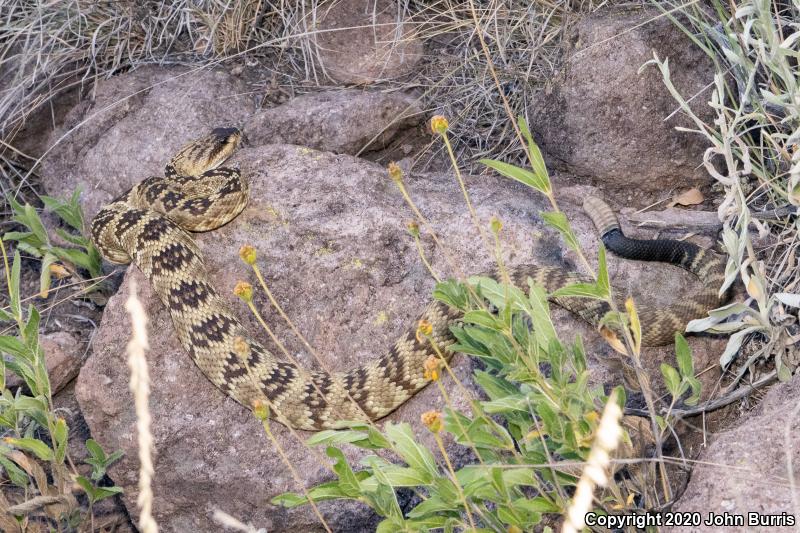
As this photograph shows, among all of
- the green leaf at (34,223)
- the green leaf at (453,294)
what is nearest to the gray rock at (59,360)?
the green leaf at (34,223)

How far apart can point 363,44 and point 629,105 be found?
8.34 feet

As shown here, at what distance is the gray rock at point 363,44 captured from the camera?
7344mm

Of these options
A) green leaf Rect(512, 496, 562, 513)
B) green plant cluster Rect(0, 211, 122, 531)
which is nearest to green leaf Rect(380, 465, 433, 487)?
green leaf Rect(512, 496, 562, 513)

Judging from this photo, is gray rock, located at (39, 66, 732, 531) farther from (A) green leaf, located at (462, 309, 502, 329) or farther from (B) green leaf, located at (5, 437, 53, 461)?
(A) green leaf, located at (462, 309, 502, 329)

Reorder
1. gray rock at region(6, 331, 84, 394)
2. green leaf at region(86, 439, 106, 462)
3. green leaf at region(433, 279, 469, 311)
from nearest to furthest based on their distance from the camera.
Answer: green leaf at region(433, 279, 469, 311) < green leaf at region(86, 439, 106, 462) < gray rock at region(6, 331, 84, 394)

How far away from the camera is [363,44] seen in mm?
7434

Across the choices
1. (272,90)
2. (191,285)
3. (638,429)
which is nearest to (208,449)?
(191,285)

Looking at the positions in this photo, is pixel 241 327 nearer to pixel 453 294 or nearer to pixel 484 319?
pixel 453 294

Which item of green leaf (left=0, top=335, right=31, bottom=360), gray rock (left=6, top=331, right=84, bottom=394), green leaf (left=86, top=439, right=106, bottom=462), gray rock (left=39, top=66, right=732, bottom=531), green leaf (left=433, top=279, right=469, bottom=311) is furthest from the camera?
gray rock (left=6, top=331, right=84, bottom=394)

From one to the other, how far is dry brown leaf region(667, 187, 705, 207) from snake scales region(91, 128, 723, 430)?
669mm

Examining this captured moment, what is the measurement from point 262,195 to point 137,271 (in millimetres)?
911

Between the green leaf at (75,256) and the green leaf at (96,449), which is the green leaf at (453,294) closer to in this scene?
the green leaf at (96,449)

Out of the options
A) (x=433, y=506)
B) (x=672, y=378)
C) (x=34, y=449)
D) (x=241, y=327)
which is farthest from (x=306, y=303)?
(x=672, y=378)

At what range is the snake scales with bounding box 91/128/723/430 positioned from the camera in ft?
15.7
